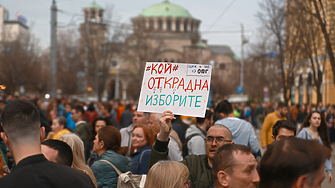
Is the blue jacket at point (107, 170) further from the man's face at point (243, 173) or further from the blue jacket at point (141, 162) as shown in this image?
the man's face at point (243, 173)

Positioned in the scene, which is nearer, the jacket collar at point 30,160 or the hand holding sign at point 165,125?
the jacket collar at point 30,160

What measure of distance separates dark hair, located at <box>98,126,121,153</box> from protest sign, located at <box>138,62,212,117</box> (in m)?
0.92

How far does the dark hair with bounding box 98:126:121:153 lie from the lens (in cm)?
470

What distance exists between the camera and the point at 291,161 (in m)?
1.91

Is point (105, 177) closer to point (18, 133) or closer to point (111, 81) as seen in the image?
point (18, 133)

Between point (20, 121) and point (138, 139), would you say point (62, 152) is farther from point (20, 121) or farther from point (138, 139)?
point (138, 139)

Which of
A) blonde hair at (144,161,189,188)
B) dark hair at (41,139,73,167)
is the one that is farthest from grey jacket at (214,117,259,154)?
dark hair at (41,139,73,167)

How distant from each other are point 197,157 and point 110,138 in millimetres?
1409

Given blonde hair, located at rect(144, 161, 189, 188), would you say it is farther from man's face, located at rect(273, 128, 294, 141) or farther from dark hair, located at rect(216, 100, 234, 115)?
dark hair, located at rect(216, 100, 234, 115)

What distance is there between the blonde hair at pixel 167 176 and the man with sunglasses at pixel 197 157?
465 millimetres

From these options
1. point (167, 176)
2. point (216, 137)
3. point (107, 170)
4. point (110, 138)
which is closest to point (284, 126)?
point (216, 137)

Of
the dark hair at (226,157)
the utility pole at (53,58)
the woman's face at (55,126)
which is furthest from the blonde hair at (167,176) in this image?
the utility pole at (53,58)

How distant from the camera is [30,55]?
2159 centimetres

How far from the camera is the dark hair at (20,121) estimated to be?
233 centimetres
